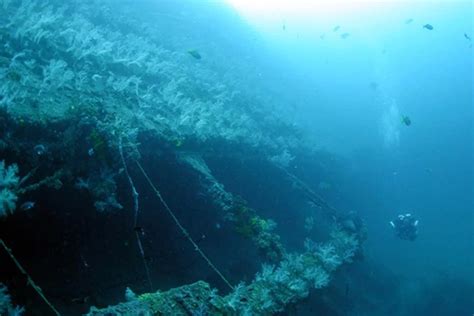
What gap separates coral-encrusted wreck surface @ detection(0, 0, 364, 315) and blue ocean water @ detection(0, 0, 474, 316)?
0.03 meters

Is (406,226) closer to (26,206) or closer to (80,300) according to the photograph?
(80,300)

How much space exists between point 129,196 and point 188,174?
1.60 m

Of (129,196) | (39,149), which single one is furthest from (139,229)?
(39,149)

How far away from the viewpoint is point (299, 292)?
623 cm

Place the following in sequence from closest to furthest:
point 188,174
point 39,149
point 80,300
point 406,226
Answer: point 80,300 → point 39,149 → point 188,174 → point 406,226

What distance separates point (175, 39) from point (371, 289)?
1581cm

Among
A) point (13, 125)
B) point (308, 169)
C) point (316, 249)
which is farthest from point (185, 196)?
point (308, 169)

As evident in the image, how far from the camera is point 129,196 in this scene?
18.2 ft

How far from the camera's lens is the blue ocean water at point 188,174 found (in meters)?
4.66

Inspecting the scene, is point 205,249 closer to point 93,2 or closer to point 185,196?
point 185,196

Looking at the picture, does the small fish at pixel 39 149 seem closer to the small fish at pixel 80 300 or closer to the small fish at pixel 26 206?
the small fish at pixel 26 206

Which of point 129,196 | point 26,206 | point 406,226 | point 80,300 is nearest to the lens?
point 26,206

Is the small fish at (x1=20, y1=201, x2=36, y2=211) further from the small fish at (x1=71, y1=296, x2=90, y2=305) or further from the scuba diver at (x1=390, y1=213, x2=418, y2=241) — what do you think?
A: the scuba diver at (x1=390, y1=213, x2=418, y2=241)

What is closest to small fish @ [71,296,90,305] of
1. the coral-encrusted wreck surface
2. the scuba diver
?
the coral-encrusted wreck surface
